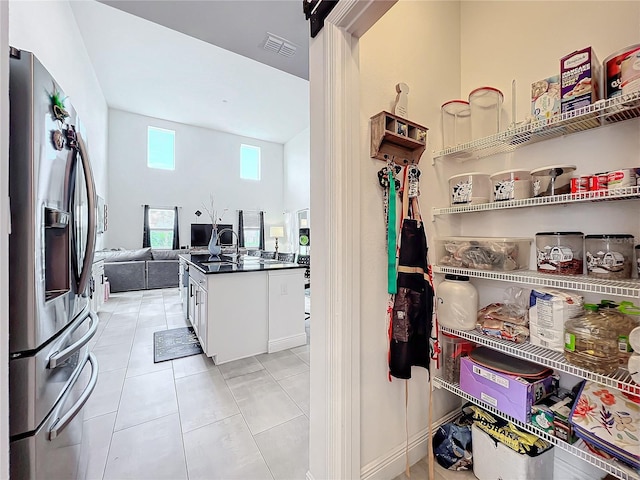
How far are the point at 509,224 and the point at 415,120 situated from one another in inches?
30.2

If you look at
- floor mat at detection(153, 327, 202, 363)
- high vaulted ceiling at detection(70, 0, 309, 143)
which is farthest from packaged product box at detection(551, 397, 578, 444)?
floor mat at detection(153, 327, 202, 363)

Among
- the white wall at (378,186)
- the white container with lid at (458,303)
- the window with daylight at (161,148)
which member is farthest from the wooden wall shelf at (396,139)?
the window with daylight at (161,148)

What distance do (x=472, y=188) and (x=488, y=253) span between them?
0.35m

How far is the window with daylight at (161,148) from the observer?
26.6 ft

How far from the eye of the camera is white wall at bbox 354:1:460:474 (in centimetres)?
129

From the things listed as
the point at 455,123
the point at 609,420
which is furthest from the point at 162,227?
the point at 609,420

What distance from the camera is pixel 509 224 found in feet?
4.86

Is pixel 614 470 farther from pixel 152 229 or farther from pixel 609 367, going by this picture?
pixel 152 229

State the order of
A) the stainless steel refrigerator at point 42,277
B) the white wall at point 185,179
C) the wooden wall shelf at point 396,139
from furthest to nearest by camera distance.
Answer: the white wall at point 185,179 < the wooden wall shelf at point 396,139 < the stainless steel refrigerator at point 42,277

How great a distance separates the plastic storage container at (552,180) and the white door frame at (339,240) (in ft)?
2.72

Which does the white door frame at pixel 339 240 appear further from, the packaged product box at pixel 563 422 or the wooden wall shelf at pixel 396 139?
the packaged product box at pixel 563 422

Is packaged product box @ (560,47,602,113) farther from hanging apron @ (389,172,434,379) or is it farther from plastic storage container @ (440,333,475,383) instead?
plastic storage container @ (440,333,475,383)

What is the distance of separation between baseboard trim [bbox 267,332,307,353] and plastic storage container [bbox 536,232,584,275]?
7.99 feet

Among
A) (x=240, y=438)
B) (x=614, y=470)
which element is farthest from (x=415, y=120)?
(x=240, y=438)
